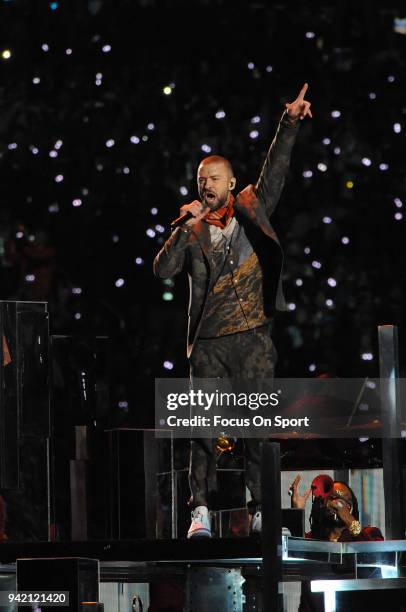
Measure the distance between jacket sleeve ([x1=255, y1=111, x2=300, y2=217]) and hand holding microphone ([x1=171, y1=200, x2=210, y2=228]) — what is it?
0.28 meters

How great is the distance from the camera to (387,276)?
12828 millimetres

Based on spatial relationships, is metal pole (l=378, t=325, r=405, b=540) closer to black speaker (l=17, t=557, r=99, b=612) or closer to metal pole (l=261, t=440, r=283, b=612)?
metal pole (l=261, t=440, r=283, b=612)

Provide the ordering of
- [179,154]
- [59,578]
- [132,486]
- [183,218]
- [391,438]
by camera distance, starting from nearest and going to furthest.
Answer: [59,578]
[183,218]
[391,438]
[132,486]
[179,154]

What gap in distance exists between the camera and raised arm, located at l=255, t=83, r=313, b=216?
26.6 ft

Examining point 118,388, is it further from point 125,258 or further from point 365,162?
point 365,162

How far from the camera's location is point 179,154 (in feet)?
42.1

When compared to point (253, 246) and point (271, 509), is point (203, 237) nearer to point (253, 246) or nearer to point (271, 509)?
point (253, 246)

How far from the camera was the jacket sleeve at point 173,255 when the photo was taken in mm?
8102

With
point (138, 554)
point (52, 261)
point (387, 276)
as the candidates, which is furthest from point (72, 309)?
point (138, 554)

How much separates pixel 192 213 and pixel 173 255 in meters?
0.20

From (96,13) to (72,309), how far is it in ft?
7.26

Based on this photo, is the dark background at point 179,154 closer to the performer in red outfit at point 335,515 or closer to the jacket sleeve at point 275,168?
the performer in red outfit at point 335,515

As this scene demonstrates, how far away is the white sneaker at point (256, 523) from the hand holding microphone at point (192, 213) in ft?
4.29

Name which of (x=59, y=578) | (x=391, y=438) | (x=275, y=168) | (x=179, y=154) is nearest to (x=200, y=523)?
(x=59, y=578)
